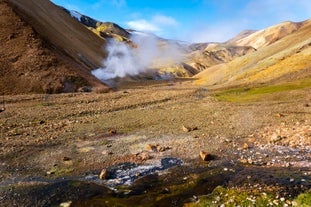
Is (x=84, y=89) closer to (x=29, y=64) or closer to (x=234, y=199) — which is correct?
(x=29, y=64)

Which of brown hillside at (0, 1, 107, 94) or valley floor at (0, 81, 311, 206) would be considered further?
brown hillside at (0, 1, 107, 94)

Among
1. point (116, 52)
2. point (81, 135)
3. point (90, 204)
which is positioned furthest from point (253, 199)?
point (116, 52)

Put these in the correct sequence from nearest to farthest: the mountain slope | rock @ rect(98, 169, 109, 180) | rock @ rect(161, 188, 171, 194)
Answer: rock @ rect(161, 188, 171, 194), rock @ rect(98, 169, 109, 180), the mountain slope

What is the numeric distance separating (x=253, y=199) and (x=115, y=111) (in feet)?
116

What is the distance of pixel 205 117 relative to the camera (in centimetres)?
4225

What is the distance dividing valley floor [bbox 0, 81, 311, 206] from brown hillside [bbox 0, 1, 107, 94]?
72.5 ft

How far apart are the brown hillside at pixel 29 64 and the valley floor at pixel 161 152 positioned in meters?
22.1

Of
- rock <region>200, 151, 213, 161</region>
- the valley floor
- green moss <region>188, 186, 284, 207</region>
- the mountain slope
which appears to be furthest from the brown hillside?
green moss <region>188, 186, 284, 207</region>

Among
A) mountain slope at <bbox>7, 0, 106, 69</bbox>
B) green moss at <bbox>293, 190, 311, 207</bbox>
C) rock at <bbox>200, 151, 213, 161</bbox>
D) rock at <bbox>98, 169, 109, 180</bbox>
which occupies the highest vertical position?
mountain slope at <bbox>7, 0, 106, 69</bbox>

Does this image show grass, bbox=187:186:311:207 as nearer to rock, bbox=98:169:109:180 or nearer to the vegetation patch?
the vegetation patch

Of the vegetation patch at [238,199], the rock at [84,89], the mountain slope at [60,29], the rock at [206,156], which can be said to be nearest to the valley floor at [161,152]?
the vegetation patch at [238,199]

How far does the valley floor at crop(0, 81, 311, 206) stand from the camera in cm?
1933

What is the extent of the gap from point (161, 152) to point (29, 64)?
59.2 m

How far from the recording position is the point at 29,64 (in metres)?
75.8
